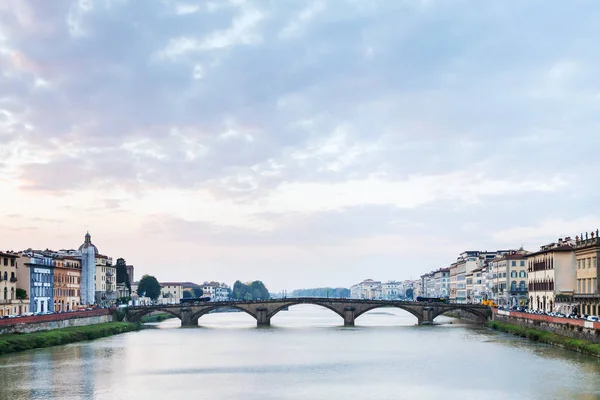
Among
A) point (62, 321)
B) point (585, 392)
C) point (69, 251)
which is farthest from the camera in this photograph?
point (69, 251)

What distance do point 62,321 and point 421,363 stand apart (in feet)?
133

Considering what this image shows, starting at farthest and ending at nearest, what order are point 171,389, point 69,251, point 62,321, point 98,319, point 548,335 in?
point 69,251
point 98,319
point 62,321
point 548,335
point 171,389

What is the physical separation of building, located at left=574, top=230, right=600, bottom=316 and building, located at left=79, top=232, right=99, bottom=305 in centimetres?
6746

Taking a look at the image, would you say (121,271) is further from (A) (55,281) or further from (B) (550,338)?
(B) (550,338)

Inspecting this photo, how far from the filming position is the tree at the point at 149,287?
17462 centimetres

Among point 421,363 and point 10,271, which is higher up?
point 10,271

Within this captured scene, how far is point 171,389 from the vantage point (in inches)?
1886

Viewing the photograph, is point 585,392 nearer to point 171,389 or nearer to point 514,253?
point 171,389

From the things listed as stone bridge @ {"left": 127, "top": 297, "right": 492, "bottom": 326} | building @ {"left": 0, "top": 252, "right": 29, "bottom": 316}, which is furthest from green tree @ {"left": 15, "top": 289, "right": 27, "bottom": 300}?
stone bridge @ {"left": 127, "top": 297, "right": 492, "bottom": 326}

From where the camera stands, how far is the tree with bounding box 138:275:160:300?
573 feet

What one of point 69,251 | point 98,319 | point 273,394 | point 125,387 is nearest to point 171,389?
point 125,387

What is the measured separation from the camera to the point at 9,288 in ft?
290

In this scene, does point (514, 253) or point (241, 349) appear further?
point (514, 253)

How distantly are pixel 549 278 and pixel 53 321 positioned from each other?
5406 cm
